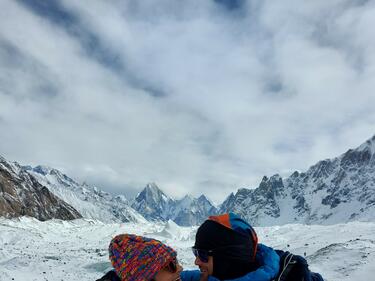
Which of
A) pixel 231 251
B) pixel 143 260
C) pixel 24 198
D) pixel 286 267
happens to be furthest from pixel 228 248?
pixel 24 198

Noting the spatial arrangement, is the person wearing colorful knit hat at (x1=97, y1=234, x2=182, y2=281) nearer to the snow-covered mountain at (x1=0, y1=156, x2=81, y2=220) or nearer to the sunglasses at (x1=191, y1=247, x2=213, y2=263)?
the sunglasses at (x1=191, y1=247, x2=213, y2=263)

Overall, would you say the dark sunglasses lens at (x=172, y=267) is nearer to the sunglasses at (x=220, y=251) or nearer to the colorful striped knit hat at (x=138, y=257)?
the colorful striped knit hat at (x=138, y=257)

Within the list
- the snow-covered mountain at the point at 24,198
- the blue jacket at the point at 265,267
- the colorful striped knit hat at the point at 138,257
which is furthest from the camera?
the snow-covered mountain at the point at 24,198

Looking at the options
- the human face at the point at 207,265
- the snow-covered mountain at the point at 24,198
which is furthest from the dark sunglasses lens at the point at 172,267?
the snow-covered mountain at the point at 24,198

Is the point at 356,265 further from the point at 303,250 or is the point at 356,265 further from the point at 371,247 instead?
the point at 303,250

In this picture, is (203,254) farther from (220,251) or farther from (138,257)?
(138,257)

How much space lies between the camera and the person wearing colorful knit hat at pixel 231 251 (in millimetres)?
2822

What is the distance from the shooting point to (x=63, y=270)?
23.5 metres

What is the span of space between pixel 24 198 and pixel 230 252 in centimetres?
11470

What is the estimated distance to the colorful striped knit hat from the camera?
2535mm

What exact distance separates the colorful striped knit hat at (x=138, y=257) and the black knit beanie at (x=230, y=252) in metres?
0.40

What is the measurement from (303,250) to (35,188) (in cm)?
10621

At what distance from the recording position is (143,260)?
2.56 metres

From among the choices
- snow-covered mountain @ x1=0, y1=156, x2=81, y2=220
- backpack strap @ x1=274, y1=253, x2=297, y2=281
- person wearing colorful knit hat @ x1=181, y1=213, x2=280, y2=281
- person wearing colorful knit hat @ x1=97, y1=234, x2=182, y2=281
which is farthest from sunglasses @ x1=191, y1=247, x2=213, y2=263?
snow-covered mountain @ x1=0, y1=156, x2=81, y2=220
